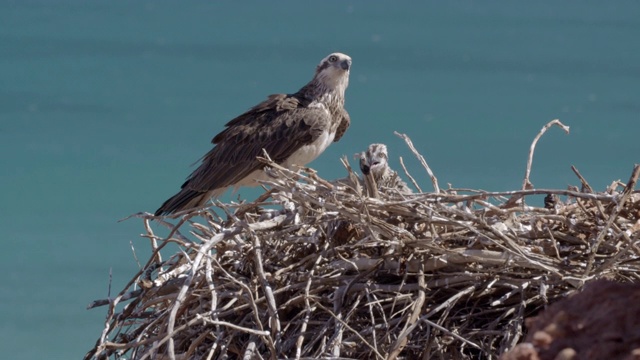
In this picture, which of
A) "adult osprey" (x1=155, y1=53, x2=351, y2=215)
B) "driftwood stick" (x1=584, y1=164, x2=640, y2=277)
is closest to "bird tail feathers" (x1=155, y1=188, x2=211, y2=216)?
"adult osprey" (x1=155, y1=53, x2=351, y2=215)

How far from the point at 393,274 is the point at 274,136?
438 cm

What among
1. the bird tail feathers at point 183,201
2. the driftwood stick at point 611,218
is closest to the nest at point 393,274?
the driftwood stick at point 611,218

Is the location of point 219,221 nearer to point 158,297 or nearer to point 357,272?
point 158,297

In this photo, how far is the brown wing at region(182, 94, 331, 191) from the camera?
296 inches

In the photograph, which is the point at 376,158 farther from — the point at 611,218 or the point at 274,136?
the point at 274,136

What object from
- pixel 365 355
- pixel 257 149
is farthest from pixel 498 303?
pixel 257 149

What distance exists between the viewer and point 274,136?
7.61 m

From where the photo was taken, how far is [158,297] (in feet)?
12.2

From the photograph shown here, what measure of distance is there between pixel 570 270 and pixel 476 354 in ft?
1.46

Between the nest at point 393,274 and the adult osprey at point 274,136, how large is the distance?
12.7 ft

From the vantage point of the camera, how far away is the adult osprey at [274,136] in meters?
7.54

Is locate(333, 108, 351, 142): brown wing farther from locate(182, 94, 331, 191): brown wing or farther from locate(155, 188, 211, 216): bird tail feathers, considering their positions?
locate(155, 188, 211, 216): bird tail feathers

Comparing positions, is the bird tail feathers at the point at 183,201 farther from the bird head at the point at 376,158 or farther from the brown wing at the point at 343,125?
the bird head at the point at 376,158

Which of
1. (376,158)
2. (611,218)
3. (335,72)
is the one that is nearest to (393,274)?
(611,218)
